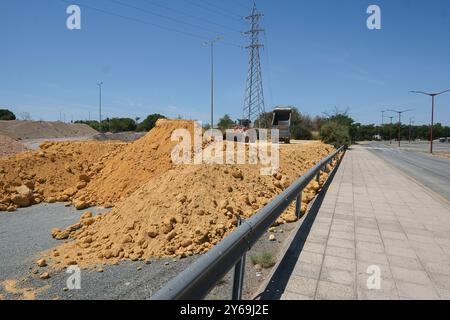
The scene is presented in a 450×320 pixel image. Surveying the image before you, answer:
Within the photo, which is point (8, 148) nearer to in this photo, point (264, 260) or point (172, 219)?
point (172, 219)

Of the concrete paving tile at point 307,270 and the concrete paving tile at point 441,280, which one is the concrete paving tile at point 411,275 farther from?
the concrete paving tile at point 307,270

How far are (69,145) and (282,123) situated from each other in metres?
25.0

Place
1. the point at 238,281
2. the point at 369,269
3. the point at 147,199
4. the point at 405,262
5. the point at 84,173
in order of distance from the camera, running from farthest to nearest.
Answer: the point at 84,173
the point at 147,199
the point at 405,262
the point at 369,269
the point at 238,281

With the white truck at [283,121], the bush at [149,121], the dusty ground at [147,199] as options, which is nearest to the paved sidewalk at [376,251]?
the dusty ground at [147,199]

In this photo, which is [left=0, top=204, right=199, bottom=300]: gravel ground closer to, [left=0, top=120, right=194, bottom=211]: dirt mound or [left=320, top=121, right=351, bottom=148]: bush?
[left=0, top=120, right=194, bottom=211]: dirt mound

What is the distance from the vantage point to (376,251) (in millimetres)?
4582

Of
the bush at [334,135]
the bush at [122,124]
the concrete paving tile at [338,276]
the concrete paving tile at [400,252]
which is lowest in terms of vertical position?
the concrete paving tile at [400,252]

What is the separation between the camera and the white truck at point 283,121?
3400 centimetres

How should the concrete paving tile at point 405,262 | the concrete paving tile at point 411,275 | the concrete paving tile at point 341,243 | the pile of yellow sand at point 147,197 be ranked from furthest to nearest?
the pile of yellow sand at point 147,197 < the concrete paving tile at point 341,243 < the concrete paving tile at point 405,262 < the concrete paving tile at point 411,275

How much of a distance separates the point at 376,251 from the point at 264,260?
1852 mm

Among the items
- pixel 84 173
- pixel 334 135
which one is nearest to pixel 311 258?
pixel 84 173

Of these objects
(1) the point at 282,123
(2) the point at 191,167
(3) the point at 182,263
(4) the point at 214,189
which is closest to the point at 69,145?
(2) the point at 191,167

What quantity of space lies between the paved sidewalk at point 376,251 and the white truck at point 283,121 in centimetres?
2587
